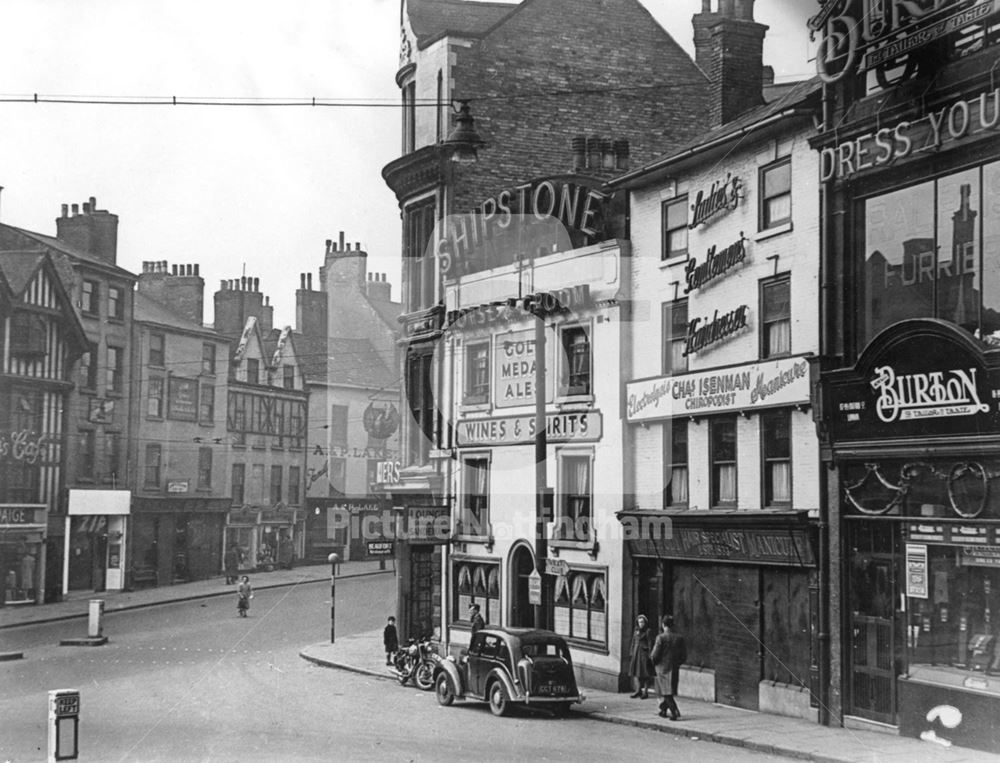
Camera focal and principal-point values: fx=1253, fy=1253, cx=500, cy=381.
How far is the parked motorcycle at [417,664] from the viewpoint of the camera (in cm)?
2750

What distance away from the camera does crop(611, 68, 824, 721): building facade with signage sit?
75.4ft

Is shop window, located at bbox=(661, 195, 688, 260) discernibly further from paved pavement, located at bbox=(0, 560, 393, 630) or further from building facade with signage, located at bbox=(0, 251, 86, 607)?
paved pavement, located at bbox=(0, 560, 393, 630)

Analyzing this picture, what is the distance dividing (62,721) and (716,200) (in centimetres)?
1594

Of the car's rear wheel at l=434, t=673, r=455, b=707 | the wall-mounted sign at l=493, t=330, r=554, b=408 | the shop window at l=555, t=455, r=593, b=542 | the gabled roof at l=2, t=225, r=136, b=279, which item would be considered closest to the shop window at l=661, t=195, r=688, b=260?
the wall-mounted sign at l=493, t=330, r=554, b=408

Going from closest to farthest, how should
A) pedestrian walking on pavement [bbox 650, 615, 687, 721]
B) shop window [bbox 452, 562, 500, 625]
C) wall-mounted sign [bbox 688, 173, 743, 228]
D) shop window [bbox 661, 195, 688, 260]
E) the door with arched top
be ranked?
pedestrian walking on pavement [bbox 650, 615, 687, 721], wall-mounted sign [bbox 688, 173, 743, 228], shop window [bbox 661, 195, 688, 260], the door with arched top, shop window [bbox 452, 562, 500, 625]

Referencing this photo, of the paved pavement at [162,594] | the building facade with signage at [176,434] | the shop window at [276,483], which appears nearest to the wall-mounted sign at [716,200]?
the paved pavement at [162,594]

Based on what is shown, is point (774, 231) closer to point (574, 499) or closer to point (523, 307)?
point (523, 307)

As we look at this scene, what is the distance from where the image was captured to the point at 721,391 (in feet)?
82.4

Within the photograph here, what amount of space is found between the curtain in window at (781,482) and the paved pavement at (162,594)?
29.3 metres

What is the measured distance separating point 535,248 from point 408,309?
682 cm

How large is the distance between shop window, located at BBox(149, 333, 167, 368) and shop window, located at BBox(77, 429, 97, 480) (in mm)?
4975

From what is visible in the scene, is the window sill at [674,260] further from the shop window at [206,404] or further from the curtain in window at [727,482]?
the shop window at [206,404]

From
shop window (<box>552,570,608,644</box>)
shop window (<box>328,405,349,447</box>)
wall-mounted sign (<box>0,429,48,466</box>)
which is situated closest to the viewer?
shop window (<box>552,570,608,644</box>)

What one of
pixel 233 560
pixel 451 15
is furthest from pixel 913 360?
pixel 233 560
